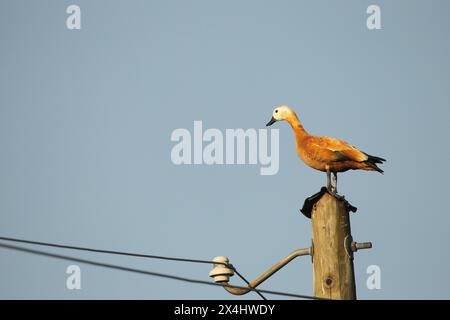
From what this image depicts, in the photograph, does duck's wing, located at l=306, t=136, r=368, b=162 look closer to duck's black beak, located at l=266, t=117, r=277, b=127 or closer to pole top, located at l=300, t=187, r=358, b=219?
duck's black beak, located at l=266, t=117, r=277, b=127

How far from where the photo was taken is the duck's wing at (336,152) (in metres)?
11.7

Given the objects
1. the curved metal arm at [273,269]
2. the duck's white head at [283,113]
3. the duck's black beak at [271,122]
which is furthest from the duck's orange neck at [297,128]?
the curved metal arm at [273,269]

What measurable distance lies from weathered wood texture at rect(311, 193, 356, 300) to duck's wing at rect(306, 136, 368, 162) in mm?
1974

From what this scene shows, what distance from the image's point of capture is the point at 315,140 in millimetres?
12125

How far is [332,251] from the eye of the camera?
31.3 ft

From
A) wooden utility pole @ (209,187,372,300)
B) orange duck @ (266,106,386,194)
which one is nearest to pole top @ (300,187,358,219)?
wooden utility pole @ (209,187,372,300)

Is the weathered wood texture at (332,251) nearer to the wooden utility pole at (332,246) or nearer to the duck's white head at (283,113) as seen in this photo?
the wooden utility pole at (332,246)

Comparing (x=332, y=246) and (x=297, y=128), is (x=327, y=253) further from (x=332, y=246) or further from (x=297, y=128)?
(x=297, y=128)

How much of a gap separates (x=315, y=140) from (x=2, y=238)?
5.27 m

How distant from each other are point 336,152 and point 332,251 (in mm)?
2414

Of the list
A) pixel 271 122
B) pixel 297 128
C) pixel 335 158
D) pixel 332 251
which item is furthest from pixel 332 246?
pixel 271 122
